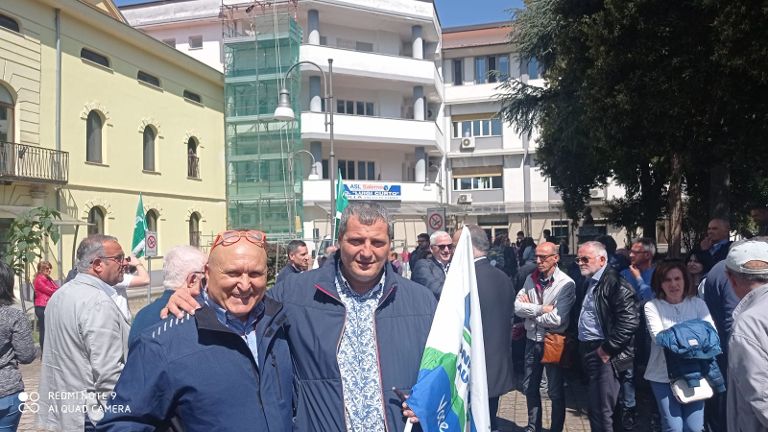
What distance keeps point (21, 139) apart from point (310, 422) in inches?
779

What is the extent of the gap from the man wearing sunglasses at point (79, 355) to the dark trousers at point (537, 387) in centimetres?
369

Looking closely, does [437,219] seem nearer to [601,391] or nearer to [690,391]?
[601,391]

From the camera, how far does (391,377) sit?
2.90 m

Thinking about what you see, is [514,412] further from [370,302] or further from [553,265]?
[370,302]

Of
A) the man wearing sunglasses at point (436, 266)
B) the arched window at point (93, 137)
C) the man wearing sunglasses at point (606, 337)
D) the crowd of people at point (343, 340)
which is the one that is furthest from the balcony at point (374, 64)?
the man wearing sunglasses at point (606, 337)

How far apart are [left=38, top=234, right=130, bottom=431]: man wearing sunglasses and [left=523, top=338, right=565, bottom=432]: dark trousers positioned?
3690 mm

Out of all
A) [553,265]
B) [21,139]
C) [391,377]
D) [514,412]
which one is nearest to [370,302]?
[391,377]

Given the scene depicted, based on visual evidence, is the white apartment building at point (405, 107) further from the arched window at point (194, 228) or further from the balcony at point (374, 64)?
the arched window at point (194, 228)

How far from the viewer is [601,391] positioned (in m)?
5.40

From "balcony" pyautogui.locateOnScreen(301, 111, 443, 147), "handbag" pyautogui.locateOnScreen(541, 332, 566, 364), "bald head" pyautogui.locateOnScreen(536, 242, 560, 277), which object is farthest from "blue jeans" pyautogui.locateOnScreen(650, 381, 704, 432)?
"balcony" pyautogui.locateOnScreen(301, 111, 443, 147)

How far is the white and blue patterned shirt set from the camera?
287 centimetres

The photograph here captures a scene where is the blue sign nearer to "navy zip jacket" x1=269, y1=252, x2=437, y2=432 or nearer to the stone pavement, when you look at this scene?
the stone pavement

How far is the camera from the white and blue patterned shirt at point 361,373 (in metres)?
2.87

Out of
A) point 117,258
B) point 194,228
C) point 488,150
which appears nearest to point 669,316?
point 117,258
